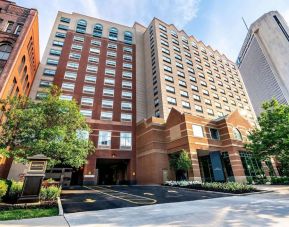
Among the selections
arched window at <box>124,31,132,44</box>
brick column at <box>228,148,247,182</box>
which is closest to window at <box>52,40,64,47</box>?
arched window at <box>124,31,132,44</box>

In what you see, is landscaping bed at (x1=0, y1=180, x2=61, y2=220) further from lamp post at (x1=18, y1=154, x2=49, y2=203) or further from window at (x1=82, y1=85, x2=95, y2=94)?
window at (x1=82, y1=85, x2=95, y2=94)

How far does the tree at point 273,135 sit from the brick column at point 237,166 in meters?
2.31

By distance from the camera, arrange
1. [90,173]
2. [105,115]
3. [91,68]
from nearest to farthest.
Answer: [90,173] < [105,115] < [91,68]

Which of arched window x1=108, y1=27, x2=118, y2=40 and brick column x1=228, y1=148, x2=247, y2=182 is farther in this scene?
arched window x1=108, y1=27, x2=118, y2=40

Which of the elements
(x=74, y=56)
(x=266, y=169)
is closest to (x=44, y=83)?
(x=74, y=56)

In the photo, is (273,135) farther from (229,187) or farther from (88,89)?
(88,89)

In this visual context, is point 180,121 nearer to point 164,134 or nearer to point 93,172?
point 164,134

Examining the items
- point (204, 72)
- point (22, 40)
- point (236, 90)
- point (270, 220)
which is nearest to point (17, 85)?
point (22, 40)

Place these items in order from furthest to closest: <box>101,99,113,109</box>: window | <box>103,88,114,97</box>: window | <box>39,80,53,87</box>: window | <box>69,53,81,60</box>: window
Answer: <box>69,53,81,60</box>: window → <box>103,88,114,97</box>: window → <box>101,99,113,109</box>: window → <box>39,80,53,87</box>: window

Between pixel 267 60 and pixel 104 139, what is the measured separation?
77.1m

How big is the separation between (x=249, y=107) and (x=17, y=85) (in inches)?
2304

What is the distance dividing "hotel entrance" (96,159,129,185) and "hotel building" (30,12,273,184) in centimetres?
20

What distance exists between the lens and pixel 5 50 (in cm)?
2328

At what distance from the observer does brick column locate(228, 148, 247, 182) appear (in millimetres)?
24484
